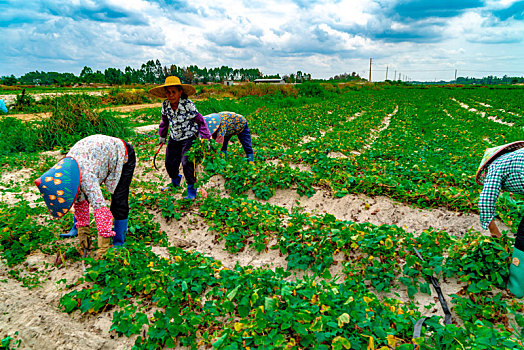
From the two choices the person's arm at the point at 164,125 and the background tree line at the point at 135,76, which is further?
the background tree line at the point at 135,76

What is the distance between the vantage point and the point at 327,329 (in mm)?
2072

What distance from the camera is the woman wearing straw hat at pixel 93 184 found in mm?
2418

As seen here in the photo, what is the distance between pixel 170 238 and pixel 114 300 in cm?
131

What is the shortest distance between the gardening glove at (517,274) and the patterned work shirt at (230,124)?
4.09 m

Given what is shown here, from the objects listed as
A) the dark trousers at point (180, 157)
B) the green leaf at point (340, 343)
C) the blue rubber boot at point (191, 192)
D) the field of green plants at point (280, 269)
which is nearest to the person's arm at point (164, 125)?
the dark trousers at point (180, 157)

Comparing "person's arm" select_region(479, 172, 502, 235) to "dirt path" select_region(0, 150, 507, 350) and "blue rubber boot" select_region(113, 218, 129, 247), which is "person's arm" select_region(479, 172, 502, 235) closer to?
"dirt path" select_region(0, 150, 507, 350)

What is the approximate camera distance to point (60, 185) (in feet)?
7.85

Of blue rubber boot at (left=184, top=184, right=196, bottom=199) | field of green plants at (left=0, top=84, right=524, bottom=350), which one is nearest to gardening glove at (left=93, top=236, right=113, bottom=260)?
field of green plants at (left=0, top=84, right=524, bottom=350)

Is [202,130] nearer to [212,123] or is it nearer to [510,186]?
[212,123]

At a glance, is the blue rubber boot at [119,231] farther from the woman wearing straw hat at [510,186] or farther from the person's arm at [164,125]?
the woman wearing straw hat at [510,186]

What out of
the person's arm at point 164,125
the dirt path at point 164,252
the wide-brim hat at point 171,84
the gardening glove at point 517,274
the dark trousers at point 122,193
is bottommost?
the dirt path at point 164,252

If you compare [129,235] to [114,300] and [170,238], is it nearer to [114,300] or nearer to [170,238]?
[170,238]

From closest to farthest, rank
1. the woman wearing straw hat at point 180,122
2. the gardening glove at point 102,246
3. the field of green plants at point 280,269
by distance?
1. the field of green plants at point 280,269
2. the gardening glove at point 102,246
3. the woman wearing straw hat at point 180,122

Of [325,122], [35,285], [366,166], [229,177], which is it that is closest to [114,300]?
[35,285]
